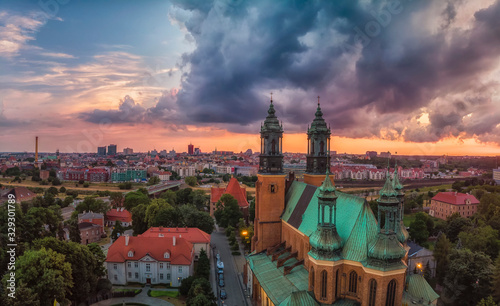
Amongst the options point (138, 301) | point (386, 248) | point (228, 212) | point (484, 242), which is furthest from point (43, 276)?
point (484, 242)

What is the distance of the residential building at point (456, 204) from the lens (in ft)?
252

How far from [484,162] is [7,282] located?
213 meters

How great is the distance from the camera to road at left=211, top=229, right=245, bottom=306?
37.1 metres

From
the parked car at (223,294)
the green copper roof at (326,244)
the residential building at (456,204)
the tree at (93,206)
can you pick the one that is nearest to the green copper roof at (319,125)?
the green copper roof at (326,244)

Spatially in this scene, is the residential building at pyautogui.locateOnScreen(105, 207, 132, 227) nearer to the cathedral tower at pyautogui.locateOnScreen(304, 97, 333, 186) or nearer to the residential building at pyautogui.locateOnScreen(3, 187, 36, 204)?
the residential building at pyautogui.locateOnScreen(3, 187, 36, 204)

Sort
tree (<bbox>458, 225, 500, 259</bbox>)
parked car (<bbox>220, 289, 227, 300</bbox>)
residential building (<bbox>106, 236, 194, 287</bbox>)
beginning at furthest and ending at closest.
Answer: tree (<bbox>458, 225, 500, 259</bbox>)
residential building (<bbox>106, 236, 194, 287</bbox>)
parked car (<bbox>220, 289, 227, 300</bbox>)

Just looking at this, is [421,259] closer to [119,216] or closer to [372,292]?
[372,292]

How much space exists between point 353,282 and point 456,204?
222 ft

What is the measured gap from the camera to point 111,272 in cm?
4144

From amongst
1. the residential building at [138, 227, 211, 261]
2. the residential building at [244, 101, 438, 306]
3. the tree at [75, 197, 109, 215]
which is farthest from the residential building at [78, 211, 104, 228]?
the residential building at [244, 101, 438, 306]

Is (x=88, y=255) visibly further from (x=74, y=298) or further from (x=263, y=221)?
(x=263, y=221)

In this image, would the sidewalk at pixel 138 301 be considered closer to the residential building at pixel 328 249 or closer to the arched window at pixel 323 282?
the residential building at pixel 328 249

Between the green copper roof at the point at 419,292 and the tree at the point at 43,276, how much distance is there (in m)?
33.7

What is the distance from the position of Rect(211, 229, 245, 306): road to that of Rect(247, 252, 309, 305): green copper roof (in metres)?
5.38
